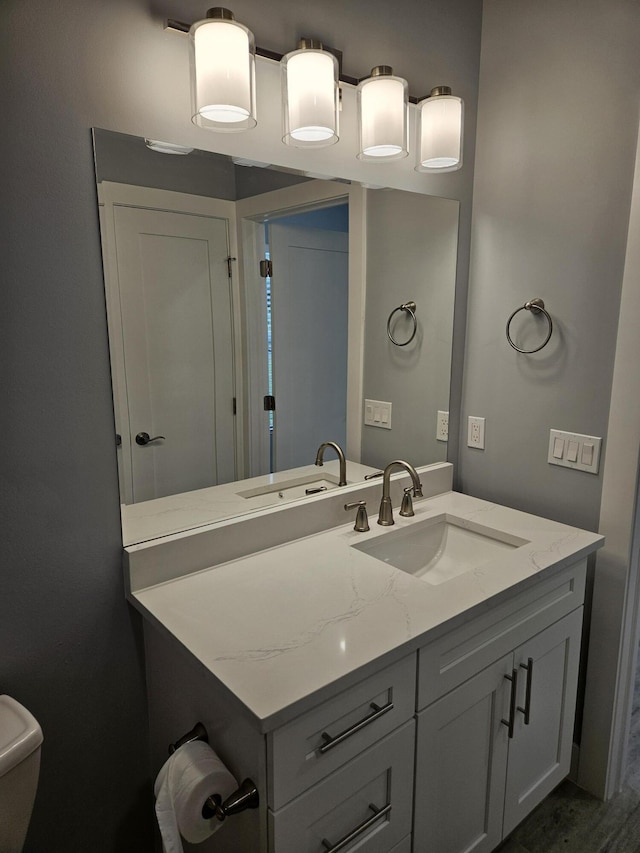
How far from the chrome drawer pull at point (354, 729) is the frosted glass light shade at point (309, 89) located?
4.26ft

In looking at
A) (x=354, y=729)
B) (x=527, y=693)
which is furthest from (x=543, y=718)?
(x=354, y=729)

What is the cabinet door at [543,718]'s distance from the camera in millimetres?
1512

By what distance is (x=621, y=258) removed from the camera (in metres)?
1.61

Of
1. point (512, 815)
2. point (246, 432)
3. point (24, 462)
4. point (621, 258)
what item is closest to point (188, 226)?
point (246, 432)

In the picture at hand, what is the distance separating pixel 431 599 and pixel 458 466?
930mm

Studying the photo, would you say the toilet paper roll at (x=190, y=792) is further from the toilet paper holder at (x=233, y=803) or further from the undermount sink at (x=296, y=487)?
the undermount sink at (x=296, y=487)

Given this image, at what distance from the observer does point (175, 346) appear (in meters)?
1.34

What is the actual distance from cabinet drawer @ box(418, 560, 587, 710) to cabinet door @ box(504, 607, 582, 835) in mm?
55

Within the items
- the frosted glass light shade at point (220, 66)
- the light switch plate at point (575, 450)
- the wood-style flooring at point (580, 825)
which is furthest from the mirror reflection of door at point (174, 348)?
the wood-style flooring at point (580, 825)

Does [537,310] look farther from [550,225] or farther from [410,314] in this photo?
[410,314]

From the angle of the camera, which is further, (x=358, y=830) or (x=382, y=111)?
(x=382, y=111)

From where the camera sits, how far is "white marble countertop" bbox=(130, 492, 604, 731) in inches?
39.8

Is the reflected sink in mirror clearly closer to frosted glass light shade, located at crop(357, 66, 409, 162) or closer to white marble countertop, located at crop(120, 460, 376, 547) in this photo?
white marble countertop, located at crop(120, 460, 376, 547)

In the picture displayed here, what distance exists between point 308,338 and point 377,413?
387 millimetres
